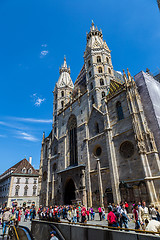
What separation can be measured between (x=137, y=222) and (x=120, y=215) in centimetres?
118

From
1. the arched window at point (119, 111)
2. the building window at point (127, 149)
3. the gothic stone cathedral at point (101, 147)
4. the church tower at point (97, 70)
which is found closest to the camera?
the gothic stone cathedral at point (101, 147)

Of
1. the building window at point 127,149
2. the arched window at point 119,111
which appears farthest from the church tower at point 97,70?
the building window at point 127,149

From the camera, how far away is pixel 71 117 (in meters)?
33.0

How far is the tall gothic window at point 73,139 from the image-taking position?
28531mm

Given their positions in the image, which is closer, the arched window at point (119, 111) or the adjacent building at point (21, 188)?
the arched window at point (119, 111)

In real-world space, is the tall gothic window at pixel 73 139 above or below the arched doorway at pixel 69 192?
above

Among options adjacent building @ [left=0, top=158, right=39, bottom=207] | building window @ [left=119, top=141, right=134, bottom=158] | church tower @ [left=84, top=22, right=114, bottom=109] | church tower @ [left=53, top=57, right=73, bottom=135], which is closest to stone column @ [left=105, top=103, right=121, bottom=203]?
building window @ [left=119, top=141, right=134, bottom=158]

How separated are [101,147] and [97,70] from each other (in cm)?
1583

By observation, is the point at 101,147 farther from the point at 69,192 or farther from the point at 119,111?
the point at 69,192

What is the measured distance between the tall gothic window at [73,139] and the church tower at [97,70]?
→ 21.4 ft

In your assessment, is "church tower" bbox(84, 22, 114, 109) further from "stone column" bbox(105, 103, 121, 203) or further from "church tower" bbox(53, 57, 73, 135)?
"church tower" bbox(53, 57, 73, 135)

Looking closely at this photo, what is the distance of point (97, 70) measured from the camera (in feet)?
98.1

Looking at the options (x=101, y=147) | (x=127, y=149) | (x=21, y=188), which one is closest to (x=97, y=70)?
(x=101, y=147)

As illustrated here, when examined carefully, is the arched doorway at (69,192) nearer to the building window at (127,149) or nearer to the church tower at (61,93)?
the building window at (127,149)
